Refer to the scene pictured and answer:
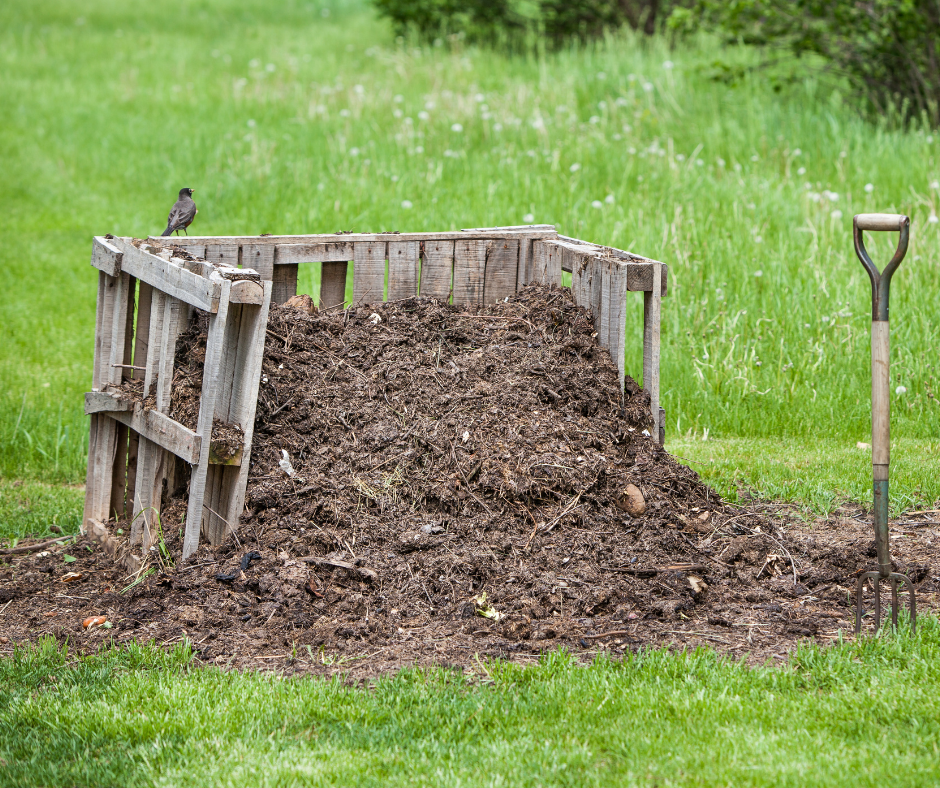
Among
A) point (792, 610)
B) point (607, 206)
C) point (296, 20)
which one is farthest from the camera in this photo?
point (296, 20)

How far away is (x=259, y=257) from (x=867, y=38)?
882 cm

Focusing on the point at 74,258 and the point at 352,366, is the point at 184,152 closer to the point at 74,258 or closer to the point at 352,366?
the point at 74,258

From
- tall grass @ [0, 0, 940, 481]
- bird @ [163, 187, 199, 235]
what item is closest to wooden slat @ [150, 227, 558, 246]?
bird @ [163, 187, 199, 235]

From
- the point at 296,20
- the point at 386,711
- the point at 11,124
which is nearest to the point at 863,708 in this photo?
the point at 386,711

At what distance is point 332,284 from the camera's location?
5.10 m

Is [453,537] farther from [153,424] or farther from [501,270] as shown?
[501,270]

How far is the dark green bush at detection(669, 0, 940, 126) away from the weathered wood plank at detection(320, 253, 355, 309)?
6.85m

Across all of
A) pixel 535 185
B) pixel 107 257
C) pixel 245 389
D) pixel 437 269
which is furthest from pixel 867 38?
pixel 245 389

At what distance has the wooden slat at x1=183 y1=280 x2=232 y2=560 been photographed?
153 inches

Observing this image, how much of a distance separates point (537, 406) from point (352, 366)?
870 mm

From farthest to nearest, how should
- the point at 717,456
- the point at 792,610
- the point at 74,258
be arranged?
the point at 74,258
the point at 717,456
the point at 792,610

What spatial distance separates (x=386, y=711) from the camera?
317cm

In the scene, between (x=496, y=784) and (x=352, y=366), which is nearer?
(x=496, y=784)

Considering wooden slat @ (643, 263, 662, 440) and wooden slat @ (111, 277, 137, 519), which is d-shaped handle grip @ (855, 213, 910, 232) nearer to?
wooden slat @ (643, 263, 662, 440)
